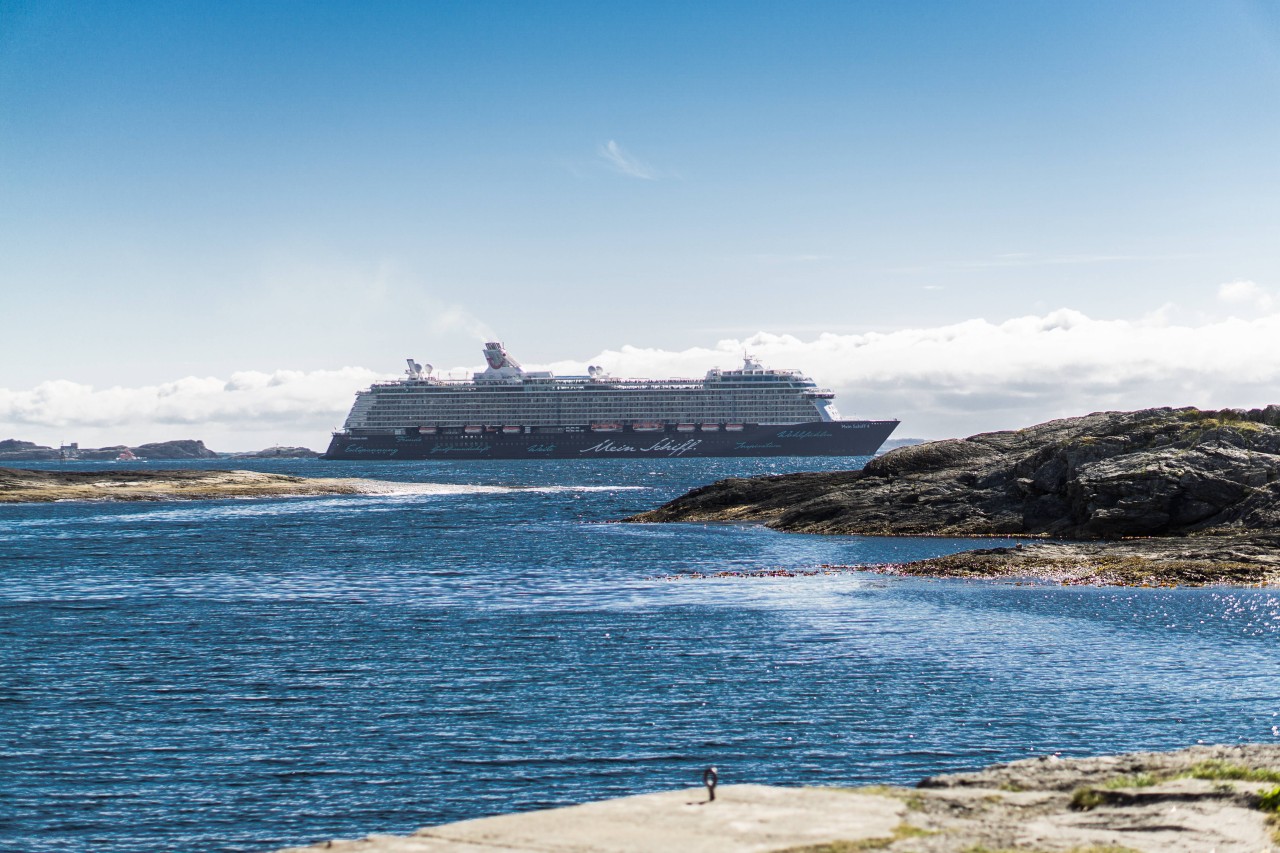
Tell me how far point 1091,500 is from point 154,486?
101 metres

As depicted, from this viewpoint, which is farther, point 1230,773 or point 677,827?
point 1230,773

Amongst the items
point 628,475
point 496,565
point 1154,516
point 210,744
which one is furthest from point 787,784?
point 628,475

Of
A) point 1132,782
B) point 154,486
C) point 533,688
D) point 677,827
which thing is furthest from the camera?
point 154,486

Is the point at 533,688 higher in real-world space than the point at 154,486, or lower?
lower

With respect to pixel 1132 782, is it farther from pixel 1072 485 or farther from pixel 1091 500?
pixel 1072 485

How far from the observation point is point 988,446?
2813 inches

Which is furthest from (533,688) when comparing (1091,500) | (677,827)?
(1091,500)

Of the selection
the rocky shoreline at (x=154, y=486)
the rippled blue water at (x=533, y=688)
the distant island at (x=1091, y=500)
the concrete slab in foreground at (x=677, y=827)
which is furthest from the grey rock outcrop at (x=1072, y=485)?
the rocky shoreline at (x=154, y=486)

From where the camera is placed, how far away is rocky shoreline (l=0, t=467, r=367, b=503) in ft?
387

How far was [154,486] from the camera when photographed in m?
125

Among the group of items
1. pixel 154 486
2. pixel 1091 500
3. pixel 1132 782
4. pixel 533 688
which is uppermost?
pixel 1091 500

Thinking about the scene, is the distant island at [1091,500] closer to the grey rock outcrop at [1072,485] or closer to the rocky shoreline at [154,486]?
the grey rock outcrop at [1072,485]

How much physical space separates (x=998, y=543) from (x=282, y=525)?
4824cm

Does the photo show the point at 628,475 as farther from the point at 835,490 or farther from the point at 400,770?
Answer: the point at 400,770
